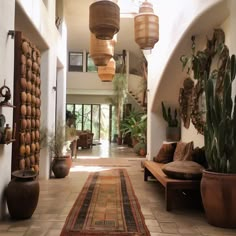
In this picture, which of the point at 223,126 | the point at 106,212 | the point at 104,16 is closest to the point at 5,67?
the point at 104,16

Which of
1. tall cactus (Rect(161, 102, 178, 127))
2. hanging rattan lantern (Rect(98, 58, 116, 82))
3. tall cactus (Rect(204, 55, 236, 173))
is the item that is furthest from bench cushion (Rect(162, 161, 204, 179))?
hanging rattan lantern (Rect(98, 58, 116, 82))

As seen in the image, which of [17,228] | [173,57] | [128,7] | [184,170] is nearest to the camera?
[17,228]

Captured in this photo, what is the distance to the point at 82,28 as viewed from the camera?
13008 millimetres

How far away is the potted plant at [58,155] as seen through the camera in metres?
6.89

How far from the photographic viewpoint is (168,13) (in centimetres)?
671

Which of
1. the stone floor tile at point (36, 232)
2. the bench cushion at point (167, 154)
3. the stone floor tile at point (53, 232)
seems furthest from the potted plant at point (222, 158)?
the bench cushion at point (167, 154)

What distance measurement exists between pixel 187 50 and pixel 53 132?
3.37 meters

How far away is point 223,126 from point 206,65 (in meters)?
1.92

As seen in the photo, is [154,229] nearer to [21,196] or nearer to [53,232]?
[53,232]

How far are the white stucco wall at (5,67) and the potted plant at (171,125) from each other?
4.76 meters

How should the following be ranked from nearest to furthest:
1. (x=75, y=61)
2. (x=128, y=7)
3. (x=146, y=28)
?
(x=146, y=28), (x=128, y=7), (x=75, y=61)

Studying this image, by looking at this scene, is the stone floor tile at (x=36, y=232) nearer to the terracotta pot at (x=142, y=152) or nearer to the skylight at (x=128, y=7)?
the skylight at (x=128, y=7)

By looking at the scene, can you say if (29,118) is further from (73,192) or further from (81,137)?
(81,137)

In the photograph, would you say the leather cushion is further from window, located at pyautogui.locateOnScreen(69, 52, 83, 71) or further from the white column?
window, located at pyautogui.locateOnScreen(69, 52, 83, 71)
